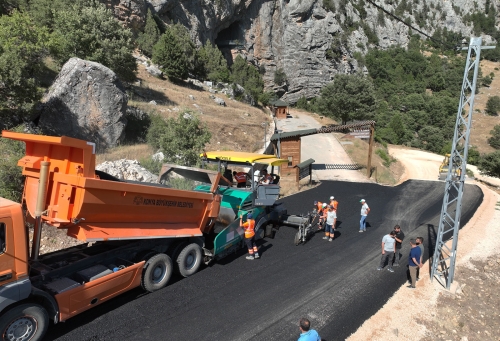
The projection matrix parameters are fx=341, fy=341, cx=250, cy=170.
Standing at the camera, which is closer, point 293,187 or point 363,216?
point 363,216

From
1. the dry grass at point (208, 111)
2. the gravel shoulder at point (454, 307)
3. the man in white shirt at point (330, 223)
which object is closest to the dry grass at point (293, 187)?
the dry grass at point (208, 111)

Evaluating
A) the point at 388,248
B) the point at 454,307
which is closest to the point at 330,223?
the point at 388,248

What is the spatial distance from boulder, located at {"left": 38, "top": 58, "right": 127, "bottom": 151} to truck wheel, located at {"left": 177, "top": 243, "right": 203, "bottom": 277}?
13340 millimetres

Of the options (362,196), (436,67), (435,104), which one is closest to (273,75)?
(435,104)

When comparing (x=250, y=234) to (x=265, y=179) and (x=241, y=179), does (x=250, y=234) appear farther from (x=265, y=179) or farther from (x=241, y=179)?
(x=265, y=179)

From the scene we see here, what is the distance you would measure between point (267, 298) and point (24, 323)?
4.57 metres

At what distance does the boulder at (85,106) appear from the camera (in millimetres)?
18250

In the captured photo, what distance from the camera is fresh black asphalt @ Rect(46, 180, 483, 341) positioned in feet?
20.9

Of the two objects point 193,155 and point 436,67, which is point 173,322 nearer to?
point 193,155

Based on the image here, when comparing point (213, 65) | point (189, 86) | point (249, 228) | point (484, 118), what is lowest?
point (484, 118)

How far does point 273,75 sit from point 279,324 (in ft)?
229

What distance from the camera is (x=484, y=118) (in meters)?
72.2

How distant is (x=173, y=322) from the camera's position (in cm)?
658

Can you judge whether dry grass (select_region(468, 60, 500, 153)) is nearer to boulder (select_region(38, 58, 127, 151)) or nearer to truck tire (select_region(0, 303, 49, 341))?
boulder (select_region(38, 58, 127, 151))
